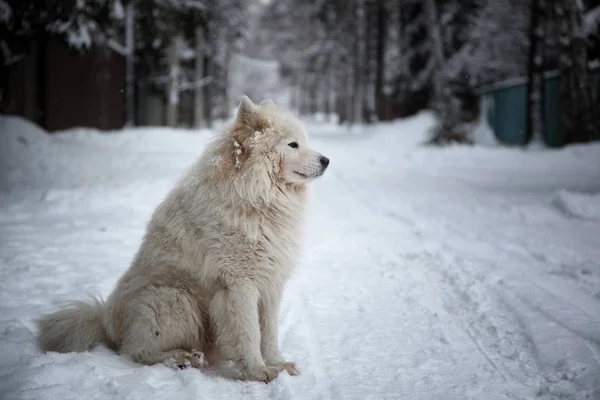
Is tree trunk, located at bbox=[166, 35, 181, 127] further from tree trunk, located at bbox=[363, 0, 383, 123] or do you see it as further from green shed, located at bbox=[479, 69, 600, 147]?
green shed, located at bbox=[479, 69, 600, 147]

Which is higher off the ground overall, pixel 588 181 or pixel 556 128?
pixel 556 128

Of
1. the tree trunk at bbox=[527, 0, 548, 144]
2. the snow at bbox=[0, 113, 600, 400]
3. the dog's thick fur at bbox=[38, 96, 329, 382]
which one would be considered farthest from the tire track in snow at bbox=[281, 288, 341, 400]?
the tree trunk at bbox=[527, 0, 548, 144]

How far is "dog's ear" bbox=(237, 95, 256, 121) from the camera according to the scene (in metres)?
3.45

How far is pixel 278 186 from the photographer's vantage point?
3.58 metres

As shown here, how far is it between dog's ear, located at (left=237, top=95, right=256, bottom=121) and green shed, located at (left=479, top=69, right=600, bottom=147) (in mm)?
15378

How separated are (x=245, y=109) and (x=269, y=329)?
1655mm

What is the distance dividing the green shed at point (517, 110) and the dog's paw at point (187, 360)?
52.7 feet

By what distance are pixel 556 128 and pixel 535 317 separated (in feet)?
54.8

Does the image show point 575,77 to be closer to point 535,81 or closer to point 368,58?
point 535,81

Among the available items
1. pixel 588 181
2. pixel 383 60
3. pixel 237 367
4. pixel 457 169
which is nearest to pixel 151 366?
pixel 237 367

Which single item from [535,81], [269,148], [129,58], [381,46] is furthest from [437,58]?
[269,148]

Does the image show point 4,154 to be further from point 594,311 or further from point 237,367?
point 594,311

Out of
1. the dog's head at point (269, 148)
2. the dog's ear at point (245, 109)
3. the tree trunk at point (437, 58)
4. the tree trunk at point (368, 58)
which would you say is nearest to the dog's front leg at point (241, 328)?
the dog's head at point (269, 148)

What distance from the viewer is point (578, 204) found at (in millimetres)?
8039
